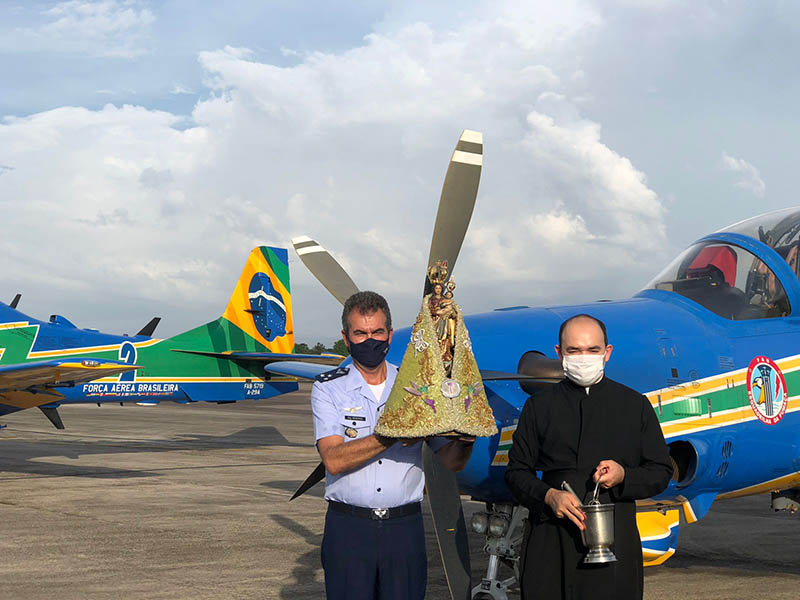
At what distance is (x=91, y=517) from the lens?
9852mm

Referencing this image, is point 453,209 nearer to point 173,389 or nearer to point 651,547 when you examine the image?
point 651,547

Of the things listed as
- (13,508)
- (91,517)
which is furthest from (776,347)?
(13,508)

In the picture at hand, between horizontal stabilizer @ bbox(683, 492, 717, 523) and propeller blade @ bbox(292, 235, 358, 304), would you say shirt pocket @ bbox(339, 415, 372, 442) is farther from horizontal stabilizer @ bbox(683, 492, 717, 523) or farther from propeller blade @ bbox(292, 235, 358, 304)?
horizontal stabilizer @ bbox(683, 492, 717, 523)

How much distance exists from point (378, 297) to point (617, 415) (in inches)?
39.8

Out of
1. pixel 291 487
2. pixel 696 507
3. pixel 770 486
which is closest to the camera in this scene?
pixel 696 507

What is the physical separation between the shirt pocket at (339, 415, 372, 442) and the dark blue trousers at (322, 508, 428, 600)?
1.00 feet

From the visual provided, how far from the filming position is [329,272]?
19.3 ft

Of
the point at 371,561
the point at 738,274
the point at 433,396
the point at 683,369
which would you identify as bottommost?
the point at 371,561

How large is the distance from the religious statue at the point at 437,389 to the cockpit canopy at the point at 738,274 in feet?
11.0

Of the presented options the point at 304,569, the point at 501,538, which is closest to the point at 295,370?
the point at 304,569

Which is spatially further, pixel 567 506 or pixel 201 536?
pixel 201 536

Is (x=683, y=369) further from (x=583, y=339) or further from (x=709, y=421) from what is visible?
(x=583, y=339)

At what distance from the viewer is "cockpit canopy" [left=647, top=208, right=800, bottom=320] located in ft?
20.4

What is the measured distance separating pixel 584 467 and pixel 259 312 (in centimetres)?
1938
